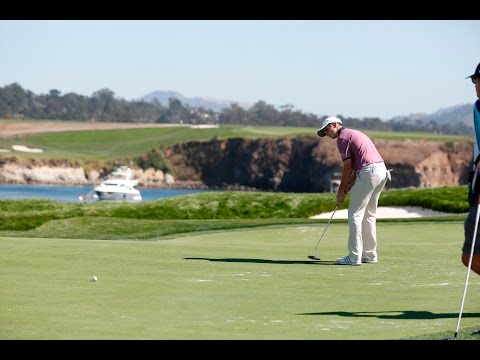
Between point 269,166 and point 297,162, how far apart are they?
4.21 meters

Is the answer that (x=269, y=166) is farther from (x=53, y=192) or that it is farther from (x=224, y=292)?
(x=224, y=292)

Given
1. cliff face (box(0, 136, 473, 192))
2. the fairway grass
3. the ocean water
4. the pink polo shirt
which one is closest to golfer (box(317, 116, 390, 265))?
the pink polo shirt

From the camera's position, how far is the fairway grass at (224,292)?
9.66 m

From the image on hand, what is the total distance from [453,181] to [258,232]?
424 ft

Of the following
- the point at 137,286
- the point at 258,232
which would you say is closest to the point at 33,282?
the point at 137,286

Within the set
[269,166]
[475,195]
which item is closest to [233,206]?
[475,195]

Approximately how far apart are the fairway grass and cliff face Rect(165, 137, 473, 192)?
131 m

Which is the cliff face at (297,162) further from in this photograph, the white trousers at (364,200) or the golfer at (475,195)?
the golfer at (475,195)

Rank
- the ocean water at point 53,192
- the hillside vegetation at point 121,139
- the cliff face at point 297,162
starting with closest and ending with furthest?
the ocean water at point 53,192 → the cliff face at point 297,162 → the hillside vegetation at point 121,139

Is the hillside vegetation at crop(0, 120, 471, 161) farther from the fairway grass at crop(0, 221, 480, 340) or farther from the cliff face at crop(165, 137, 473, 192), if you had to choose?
the fairway grass at crop(0, 221, 480, 340)

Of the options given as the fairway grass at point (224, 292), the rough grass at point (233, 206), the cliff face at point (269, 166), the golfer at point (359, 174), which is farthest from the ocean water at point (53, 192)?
the golfer at point (359, 174)

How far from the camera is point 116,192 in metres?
102

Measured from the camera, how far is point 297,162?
15600 centimetres

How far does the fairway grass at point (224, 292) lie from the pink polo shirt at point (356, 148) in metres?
1.31
